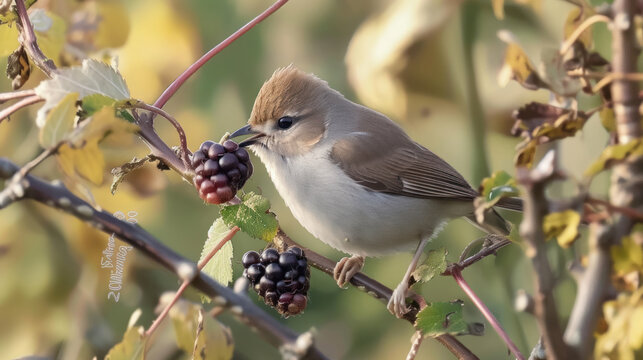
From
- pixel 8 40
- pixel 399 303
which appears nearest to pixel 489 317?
pixel 399 303

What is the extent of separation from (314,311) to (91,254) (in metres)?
0.60

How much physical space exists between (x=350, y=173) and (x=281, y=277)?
24.7 inches

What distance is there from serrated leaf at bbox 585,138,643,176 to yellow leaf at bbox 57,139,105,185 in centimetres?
44

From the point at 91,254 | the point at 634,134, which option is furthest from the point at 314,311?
the point at 634,134

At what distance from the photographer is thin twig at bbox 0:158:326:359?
2.23ft

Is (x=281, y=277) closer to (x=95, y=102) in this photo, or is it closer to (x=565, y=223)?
(x=95, y=102)

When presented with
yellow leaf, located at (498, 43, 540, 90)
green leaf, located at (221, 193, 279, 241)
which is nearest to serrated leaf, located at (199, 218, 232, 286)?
green leaf, located at (221, 193, 279, 241)

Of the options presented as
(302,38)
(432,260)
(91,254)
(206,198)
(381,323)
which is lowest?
(381,323)

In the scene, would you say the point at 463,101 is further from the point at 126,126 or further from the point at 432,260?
the point at 126,126

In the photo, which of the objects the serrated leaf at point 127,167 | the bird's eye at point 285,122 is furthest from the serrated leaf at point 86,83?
the bird's eye at point 285,122

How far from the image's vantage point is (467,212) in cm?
162

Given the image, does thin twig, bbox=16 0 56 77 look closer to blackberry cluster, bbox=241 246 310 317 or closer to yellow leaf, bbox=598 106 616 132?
blackberry cluster, bbox=241 246 310 317

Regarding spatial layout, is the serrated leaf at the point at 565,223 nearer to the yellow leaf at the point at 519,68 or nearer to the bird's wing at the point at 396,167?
the yellow leaf at the point at 519,68

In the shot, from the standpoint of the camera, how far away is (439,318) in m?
0.89
